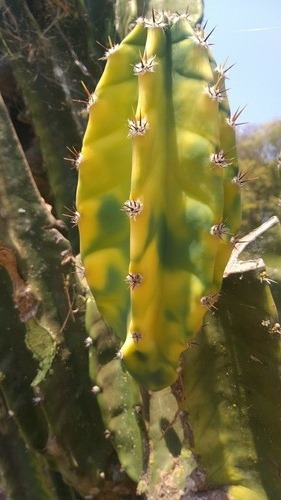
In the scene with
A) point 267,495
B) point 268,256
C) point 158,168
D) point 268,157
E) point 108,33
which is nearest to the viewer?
point 158,168

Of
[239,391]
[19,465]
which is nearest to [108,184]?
[239,391]

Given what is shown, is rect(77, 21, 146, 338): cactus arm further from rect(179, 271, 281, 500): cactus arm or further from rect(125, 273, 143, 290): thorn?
rect(179, 271, 281, 500): cactus arm

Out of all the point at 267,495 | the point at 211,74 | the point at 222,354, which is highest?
the point at 211,74

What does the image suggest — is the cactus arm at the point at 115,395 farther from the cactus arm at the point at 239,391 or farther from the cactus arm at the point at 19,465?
the cactus arm at the point at 19,465

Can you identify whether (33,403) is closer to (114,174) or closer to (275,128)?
(114,174)

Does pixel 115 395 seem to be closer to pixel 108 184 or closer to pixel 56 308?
pixel 56 308

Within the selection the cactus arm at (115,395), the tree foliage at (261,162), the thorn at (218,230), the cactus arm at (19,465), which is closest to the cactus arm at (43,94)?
the cactus arm at (115,395)

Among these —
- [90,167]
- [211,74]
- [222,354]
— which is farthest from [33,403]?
[211,74]
